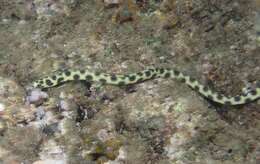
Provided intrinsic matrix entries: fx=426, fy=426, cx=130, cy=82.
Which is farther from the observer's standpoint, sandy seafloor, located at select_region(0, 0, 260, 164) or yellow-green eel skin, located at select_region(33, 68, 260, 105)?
yellow-green eel skin, located at select_region(33, 68, 260, 105)

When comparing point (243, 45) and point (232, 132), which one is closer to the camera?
point (232, 132)

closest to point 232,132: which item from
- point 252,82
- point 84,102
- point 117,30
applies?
point 252,82

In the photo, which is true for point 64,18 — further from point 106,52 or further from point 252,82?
point 252,82

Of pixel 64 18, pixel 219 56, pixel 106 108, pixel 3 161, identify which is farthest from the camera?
pixel 64 18

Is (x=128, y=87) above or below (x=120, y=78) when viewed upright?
below

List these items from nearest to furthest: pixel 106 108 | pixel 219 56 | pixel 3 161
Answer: pixel 3 161
pixel 106 108
pixel 219 56

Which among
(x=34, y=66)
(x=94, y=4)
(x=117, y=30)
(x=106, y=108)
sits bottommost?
(x=106, y=108)

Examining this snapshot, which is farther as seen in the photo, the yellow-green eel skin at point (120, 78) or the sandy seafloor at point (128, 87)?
the yellow-green eel skin at point (120, 78)

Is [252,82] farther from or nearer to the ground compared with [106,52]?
nearer to the ground
